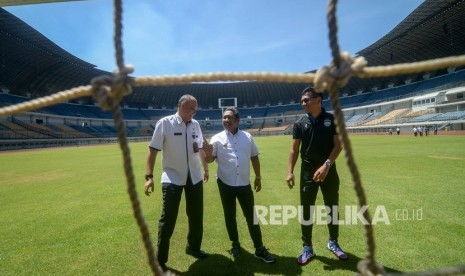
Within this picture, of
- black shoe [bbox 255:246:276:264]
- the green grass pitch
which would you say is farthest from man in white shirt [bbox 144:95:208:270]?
black shoe [bbox 255:246:276:264]

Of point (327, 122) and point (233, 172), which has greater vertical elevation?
point (327, 122)

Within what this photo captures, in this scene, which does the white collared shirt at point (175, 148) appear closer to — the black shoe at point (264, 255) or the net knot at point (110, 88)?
the black shoe at point (264, 255)

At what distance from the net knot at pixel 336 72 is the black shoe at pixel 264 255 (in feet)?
8.79

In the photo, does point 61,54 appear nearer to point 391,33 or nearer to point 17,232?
point 17,232

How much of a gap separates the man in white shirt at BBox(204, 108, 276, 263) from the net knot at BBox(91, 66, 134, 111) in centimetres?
245

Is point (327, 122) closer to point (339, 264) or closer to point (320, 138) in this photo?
point (320, 138)

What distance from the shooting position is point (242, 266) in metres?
3.40

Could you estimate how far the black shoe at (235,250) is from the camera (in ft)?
12.1

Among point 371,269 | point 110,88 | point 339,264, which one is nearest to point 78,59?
point 339,264

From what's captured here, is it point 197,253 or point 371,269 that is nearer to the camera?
point 371,269

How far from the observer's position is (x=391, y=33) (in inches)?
1802

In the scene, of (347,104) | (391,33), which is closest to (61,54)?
(391,33)

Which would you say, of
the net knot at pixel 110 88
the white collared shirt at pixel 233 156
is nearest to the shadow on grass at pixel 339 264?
the white collared shirt at pixel 233 156

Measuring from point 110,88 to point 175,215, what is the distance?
2435mm
